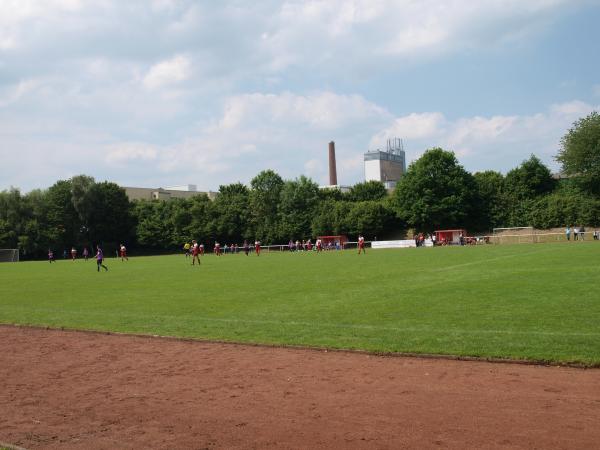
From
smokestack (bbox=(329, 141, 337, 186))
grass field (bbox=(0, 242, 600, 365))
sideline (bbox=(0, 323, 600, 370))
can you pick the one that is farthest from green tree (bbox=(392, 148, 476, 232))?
sideline (bbox=(0, 323, 600, 370))

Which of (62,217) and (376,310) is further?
(62,217)

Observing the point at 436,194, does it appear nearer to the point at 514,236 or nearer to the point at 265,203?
the point at 514,236

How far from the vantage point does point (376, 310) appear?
46.6 feet

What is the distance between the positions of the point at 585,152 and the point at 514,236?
15.0m

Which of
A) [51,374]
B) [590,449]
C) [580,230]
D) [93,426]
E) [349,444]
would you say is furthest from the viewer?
[580,230]

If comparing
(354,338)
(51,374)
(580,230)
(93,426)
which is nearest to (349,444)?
(93,426)

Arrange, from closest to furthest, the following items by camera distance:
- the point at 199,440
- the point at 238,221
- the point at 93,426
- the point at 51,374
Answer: the point at 199,440
the point at 93,426
the point at 51,374
the point at 238,221

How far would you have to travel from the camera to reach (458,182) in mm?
79688

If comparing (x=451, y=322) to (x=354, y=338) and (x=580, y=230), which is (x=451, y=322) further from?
(x=580, y=230)

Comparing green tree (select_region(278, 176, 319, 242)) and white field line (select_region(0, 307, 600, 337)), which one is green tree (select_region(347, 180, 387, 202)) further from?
white field line (select_region(0, 307, 600, 337))

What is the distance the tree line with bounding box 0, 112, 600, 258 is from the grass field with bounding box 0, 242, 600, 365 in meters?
55.1

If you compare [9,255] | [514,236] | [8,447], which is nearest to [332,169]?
[514,236]

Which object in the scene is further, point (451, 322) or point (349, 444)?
point (451, 322)

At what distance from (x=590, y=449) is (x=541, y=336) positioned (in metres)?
5.14
